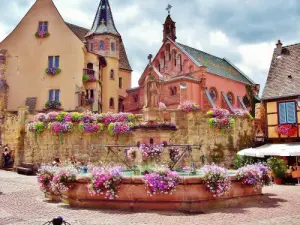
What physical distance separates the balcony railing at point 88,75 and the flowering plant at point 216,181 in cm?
2357

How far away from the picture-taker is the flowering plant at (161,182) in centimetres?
970

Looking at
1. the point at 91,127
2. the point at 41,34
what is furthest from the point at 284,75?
the point at 41,34

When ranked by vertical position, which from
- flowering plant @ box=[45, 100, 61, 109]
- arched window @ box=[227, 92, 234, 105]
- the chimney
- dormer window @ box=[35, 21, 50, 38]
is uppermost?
dormer window @ box=[35, 21, 50, 38]

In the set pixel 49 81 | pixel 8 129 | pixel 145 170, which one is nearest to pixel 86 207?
pixel 145 170

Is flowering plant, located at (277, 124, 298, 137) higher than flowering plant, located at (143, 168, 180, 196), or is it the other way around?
flowering plant, located at (277, 124, 298, 137)

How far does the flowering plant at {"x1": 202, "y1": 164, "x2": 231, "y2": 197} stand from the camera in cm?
1007

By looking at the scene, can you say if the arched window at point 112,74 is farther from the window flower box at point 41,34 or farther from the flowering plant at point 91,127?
the flowering plant at point 91,127

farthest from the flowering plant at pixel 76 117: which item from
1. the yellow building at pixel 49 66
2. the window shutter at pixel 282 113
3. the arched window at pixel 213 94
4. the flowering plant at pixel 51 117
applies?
→ the arched window at pixel 213 94

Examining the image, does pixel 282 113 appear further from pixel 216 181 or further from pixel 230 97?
pixel 230 97

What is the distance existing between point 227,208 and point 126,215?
3.16 m

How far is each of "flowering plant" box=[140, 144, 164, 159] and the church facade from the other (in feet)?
65.3

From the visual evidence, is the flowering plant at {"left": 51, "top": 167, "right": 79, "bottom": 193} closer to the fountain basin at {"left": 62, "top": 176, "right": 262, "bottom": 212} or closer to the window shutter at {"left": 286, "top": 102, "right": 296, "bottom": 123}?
the fountain basin at {"left": 62, "top": 176, "right": 262, "bottom": 212}

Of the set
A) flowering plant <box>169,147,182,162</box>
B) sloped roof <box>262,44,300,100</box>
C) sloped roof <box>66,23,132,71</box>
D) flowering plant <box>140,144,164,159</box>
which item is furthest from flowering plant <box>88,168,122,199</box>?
sloped roof <box>66,23,132,71</box>

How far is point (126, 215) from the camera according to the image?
361 inches
